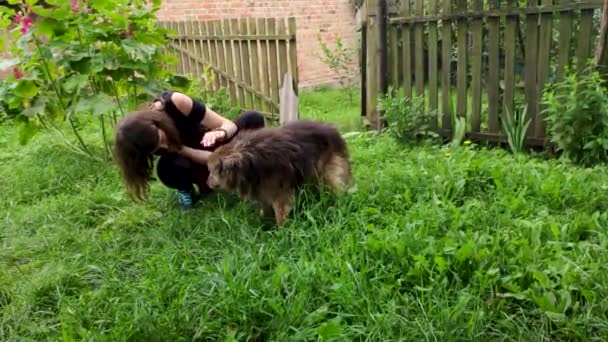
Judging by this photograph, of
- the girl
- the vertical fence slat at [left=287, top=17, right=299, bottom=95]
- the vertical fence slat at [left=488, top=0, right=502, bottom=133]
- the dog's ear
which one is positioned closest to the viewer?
the dog's ear

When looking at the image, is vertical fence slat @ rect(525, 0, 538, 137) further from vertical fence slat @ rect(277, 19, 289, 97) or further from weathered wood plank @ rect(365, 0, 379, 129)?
vertical fence slat @ rect(277, 19, 289, 97)

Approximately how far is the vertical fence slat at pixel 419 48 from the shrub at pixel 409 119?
0.23 m

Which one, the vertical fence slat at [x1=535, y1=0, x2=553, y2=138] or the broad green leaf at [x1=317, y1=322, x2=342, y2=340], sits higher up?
the vertical fence slat at [x1=535, y1=0, x2=553, y2=138]

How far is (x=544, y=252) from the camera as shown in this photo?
2656 mm

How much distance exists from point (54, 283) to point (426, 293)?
214 cm

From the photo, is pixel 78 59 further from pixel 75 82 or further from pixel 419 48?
pixel 419 48

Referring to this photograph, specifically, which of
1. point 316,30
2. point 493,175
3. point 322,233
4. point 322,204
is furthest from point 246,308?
point 316,30

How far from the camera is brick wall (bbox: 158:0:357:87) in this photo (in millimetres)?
10312

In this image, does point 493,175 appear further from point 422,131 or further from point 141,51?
point 141,51

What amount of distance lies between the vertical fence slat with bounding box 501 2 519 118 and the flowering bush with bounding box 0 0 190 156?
11.4 ft

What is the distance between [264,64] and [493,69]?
3.19 metres

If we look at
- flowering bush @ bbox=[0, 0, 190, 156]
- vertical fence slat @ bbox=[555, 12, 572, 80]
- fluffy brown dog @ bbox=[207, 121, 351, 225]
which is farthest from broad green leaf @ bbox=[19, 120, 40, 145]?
vertical fence slat @ bbox=[555, 12, 572, 80]

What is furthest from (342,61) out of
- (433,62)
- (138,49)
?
(138,49)

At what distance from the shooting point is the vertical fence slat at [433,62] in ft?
17.8
